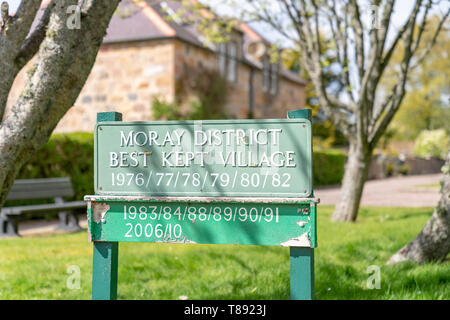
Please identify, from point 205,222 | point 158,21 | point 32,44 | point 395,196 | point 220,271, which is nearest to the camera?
point 205,222

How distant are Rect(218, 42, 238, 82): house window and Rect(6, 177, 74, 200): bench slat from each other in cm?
1051

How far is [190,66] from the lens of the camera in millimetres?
16375

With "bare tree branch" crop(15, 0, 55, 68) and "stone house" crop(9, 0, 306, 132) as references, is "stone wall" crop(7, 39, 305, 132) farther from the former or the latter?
"bare tree branch" crop(15, 0, 55, 68)

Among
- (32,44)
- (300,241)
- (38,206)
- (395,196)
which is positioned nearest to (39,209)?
(38,206)

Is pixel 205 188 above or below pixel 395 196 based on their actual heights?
above

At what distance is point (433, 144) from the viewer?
3862 cm

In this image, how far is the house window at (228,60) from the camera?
18500 millimetres

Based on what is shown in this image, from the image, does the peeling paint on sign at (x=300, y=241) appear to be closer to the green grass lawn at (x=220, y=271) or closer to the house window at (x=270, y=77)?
the green grass lawn at (x=220, y=271)

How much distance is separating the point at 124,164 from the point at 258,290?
1852 mm

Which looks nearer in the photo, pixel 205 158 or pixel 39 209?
pixel 205 158

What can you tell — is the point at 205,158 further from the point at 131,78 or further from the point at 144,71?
the point at 131,78

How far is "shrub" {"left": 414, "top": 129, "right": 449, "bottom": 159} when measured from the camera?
124 ft

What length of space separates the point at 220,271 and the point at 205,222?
7.04 ft

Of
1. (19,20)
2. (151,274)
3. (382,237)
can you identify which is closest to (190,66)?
(382,237)
